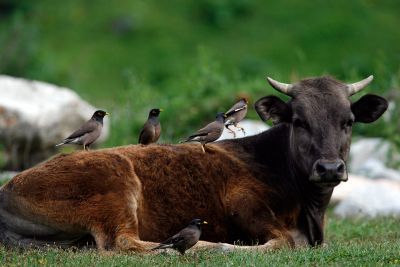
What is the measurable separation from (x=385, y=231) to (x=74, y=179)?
488 cm

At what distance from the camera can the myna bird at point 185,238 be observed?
40.7 ft

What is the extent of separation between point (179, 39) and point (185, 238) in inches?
1029

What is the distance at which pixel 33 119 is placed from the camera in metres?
22.5

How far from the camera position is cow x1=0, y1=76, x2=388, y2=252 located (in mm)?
13305

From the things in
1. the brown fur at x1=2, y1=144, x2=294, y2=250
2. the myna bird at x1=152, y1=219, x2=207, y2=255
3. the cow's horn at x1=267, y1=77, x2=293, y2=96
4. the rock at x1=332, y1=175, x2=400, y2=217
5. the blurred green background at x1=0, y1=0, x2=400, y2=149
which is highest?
the blurred green background at x1=0, y1=0, x2=400, y2=149

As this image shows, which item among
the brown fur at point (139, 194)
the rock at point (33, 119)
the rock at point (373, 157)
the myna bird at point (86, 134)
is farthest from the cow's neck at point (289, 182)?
the rock at point (33, 119)

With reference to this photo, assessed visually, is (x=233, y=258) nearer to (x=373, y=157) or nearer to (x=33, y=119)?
(x=33, y=119)

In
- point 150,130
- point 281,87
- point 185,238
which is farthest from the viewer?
point 150,130

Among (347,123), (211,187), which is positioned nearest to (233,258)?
(211,187)

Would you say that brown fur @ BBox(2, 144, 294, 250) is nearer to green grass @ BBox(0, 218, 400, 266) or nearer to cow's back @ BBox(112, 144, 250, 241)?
cow's back @ BBox(112, 144, 250, 241)

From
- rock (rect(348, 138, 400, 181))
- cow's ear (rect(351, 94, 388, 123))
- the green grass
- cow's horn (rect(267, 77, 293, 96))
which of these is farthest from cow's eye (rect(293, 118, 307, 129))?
rock (rect(348, 138, 400, 181))

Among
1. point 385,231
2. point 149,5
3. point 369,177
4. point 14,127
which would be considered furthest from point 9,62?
point 385,231

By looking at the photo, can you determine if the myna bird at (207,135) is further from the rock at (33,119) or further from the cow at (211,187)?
the rock at (33,119)

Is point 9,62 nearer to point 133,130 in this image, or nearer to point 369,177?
point 133,130
